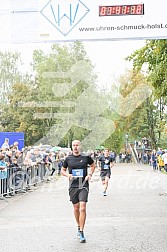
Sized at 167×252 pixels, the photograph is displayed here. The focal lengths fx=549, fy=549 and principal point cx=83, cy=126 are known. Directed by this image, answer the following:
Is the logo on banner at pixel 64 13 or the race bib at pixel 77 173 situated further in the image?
the logo on banner at pixel 64 13

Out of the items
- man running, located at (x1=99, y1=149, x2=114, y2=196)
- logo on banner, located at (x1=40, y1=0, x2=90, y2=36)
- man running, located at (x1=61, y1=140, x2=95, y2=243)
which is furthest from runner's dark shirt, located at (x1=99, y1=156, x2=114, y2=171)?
man running, located at (x1=61, y1=140, x2=95, y2=243)

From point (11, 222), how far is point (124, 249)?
3815 mm

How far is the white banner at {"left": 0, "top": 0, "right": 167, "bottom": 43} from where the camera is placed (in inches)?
429

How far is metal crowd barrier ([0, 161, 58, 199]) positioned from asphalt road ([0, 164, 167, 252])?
633 mm

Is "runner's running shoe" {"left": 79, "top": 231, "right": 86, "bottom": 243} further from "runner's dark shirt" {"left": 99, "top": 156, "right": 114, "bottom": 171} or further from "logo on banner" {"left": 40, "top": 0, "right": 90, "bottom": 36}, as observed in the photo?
"runner's dark shirt" {"left": 99, "top": 156, "right": 114, "bottom": 171}

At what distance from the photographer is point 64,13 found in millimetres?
11188

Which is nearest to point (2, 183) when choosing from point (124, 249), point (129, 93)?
point (124, 249)

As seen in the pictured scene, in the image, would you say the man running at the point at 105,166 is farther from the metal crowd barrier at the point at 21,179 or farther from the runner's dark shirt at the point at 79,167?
the runner's dark shirt at the point at 79,167

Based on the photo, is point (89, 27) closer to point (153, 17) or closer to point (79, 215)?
point (153, 17)

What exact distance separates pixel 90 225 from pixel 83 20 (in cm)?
410

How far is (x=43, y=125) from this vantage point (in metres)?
57.2

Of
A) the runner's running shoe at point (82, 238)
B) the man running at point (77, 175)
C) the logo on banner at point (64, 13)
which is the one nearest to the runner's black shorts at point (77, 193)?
the man running at point (77, 175)

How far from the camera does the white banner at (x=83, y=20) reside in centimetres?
1091

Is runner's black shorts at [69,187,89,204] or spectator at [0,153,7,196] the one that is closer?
runner's black shorts at [69,187,89,204]
